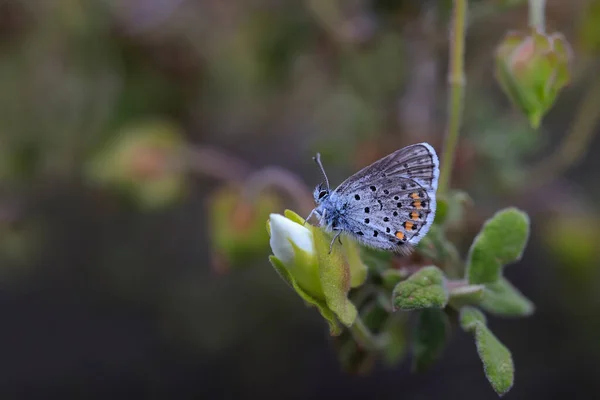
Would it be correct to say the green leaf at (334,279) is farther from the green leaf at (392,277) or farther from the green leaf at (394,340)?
the green leaf at (394,340)

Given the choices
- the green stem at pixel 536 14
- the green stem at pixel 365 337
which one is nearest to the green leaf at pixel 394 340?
the green stem at pixel 365 337

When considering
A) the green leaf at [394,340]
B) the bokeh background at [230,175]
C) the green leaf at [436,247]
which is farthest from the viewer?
the bokeh background at [230,175]

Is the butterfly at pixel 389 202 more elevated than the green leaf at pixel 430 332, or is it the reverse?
the butterfly at pixel 389 202

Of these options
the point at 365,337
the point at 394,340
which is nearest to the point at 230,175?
the point at 394,340

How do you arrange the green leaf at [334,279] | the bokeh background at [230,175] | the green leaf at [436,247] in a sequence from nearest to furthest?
the green leaf at [334,279] → the green leaf at [436,247] → the bokeh background at [230,175]

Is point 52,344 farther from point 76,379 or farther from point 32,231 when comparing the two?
point 32,231

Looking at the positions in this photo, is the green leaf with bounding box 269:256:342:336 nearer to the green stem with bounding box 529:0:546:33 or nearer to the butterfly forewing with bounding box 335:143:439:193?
the butterfly forewing with bounding box 335:143:439:193

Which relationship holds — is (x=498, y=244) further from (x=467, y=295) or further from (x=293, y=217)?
(x=293, y=217)
